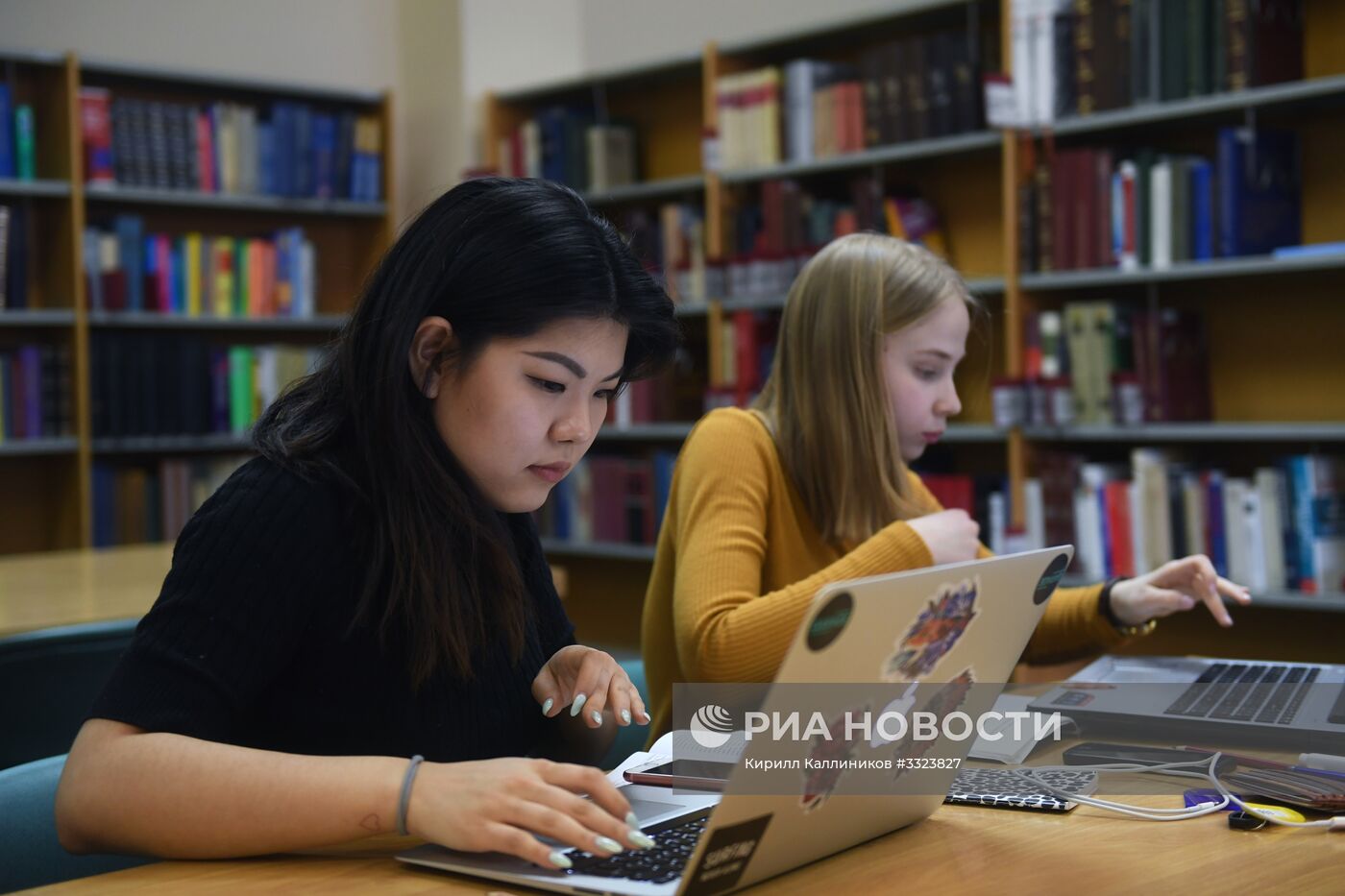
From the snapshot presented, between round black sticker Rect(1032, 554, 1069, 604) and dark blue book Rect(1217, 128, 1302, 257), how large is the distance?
2446mm

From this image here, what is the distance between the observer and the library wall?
4.43 metres

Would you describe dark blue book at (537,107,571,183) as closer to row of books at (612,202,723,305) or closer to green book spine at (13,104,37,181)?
row of books at (612,202,723,305)

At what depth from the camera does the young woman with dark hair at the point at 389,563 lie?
0.97m

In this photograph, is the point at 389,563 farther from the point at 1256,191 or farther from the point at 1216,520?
the point at 1256,191

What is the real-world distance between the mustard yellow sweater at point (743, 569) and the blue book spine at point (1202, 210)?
1.60 meters

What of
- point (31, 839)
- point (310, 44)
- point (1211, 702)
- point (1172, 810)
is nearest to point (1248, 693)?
point (1211, 702)

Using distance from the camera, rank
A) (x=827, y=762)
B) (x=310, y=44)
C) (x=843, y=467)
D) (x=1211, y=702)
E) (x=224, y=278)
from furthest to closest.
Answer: (x=310, y=44) → (x=224, y=278) → (x=843, y=467) → (x=1211, y=702) → (x=827, y=762)

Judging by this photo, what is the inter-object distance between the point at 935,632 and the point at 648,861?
0.24 m

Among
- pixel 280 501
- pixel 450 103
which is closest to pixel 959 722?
pixel 280 501

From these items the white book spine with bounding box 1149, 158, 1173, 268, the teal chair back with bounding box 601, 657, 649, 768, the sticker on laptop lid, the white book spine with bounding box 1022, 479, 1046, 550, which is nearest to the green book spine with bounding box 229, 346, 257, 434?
the white book spine with bounding box 1022, 479, 1046, 550

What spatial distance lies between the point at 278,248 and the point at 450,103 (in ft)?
2.67

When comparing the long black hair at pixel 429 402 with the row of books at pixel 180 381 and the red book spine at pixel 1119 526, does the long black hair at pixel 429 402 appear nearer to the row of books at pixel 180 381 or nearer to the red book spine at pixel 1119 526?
the red book spine at pixel 1119 526

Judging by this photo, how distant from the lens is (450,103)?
4914 mm

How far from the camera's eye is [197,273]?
4461 millimetres
